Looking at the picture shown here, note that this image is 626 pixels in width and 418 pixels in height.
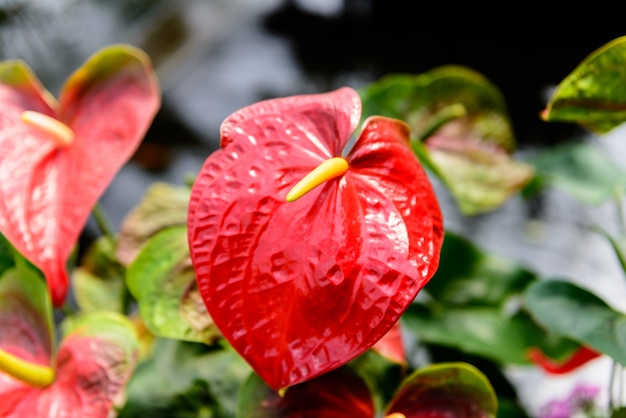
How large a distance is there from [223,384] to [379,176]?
212 millimetres

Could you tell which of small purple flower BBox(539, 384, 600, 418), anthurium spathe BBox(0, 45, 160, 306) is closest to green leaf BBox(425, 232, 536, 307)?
small purple flower BBox(539, 384, 600, 418)

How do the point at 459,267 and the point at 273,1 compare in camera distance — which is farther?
the point at 273,1

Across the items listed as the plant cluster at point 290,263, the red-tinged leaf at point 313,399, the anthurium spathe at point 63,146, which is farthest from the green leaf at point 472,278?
the anthurium spathe at point 63,146

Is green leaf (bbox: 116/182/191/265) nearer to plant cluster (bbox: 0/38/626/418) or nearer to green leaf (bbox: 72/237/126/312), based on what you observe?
plant cluster (bbox: 0/38/626/418)

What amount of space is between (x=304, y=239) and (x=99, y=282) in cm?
40

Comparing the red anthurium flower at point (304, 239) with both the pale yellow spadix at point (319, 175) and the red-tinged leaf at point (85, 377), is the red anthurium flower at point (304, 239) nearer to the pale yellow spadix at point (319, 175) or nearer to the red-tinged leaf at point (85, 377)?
the pale yellow spadix at point (319, 175)

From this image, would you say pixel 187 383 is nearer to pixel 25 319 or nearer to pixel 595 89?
pixel 25 319

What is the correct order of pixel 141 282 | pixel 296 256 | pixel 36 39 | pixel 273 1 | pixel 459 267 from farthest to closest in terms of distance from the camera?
1. pixel 273 1
2. pixel 36 39
3. pixel 459 267
4. pixel 141 282
5. pixel 296 256

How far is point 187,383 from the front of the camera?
0.47 m

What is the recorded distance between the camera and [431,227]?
0.33m

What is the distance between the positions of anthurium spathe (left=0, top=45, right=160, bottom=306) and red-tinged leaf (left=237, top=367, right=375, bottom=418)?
0.45 feet

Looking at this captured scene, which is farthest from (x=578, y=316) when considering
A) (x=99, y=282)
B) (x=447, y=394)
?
(x=99, y=282)

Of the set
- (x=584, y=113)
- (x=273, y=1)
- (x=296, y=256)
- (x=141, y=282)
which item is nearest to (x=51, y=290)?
(x=141, y=282)

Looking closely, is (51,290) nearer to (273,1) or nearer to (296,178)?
(296,178)
